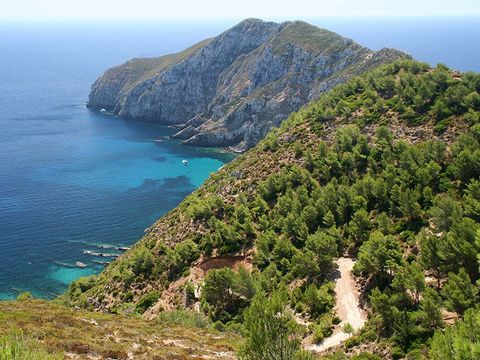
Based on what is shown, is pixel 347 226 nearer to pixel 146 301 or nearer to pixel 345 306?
pixel 345 306

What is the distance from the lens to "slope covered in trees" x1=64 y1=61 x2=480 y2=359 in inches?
1750

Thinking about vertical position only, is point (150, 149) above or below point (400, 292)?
below

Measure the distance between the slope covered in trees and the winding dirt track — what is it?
1.06m

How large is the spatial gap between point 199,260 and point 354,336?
30954mm

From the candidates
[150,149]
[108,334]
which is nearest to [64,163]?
[150,149]

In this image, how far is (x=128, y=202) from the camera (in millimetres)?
136875

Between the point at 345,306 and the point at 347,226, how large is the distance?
1491cm

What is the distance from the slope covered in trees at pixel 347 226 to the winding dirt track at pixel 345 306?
1.06 m

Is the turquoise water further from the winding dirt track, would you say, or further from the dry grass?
the winding dirt track

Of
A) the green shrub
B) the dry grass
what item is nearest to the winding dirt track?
the dry grass

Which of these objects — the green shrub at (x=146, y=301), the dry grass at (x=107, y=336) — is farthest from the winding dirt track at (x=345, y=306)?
the green shrub at (x=146, y=301)

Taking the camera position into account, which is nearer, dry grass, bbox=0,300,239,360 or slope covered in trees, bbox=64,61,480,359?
dry grass, bbox=0,300,239,360

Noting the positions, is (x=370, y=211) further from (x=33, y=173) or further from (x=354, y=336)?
(x=33, y=173)

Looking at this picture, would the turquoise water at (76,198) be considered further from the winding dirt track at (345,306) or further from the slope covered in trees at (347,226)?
the winding dirt track at (345,306)
